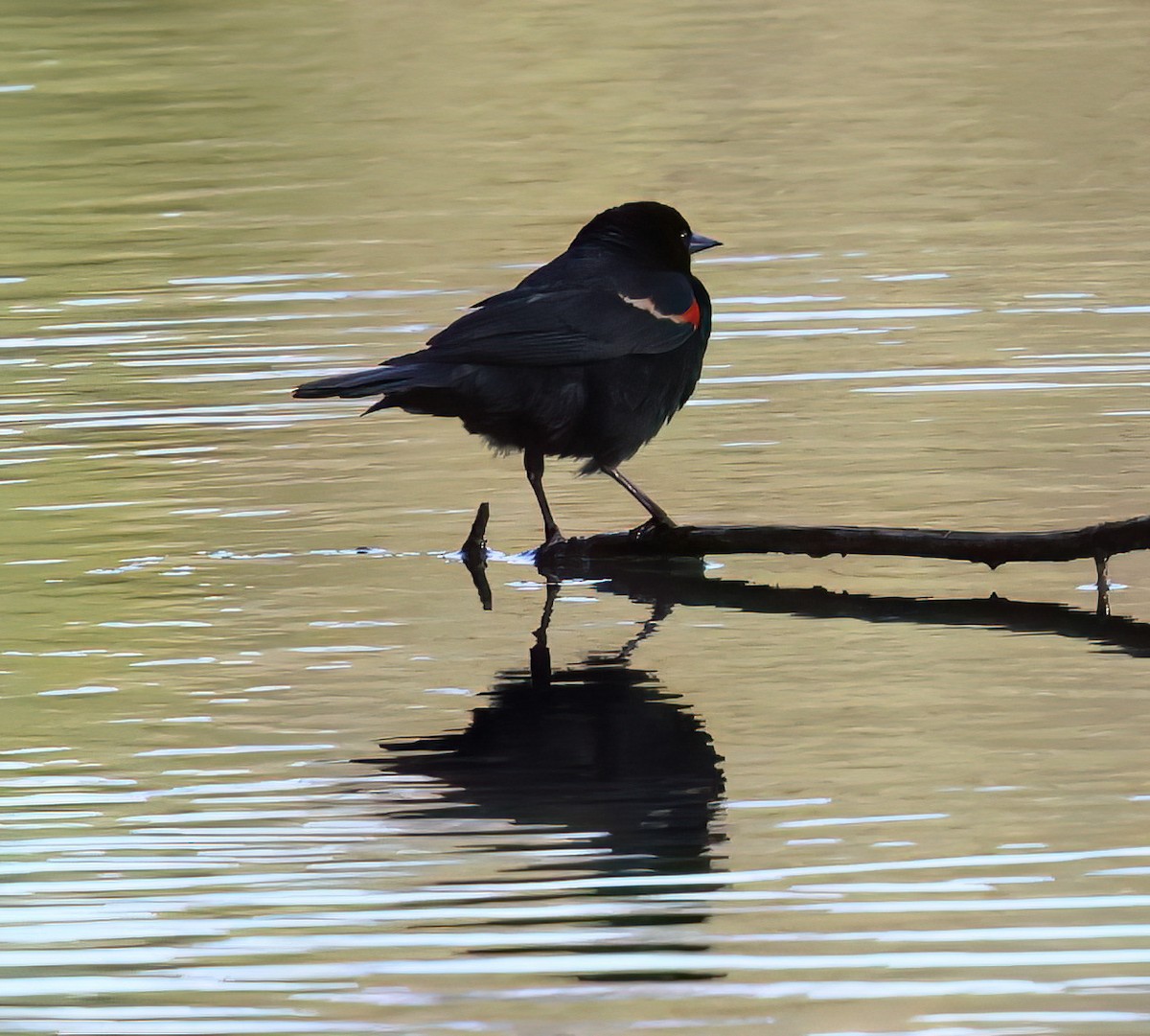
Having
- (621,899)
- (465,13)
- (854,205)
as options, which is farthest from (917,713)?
(465,13)

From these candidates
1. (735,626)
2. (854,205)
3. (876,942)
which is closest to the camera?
(876,942)

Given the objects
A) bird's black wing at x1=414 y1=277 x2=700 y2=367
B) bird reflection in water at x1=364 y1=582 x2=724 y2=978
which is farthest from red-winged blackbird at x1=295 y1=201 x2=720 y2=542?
bird reflection in water at x1=364 y1=582 x2=724 y2=978

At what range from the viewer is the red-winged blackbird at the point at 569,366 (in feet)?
25.4

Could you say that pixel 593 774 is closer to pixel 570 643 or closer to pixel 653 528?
pixel 570 643

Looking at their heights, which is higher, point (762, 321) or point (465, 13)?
point (465, 13)

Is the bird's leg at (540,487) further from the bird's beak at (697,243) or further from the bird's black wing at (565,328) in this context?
the bird's beak at (697,243)

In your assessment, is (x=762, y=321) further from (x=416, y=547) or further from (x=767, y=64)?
(x=767, y=64)

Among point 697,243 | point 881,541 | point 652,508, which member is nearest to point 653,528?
point 652,508

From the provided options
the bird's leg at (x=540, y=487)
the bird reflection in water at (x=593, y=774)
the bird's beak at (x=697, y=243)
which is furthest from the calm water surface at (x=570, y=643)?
the bird's beak at (x=697, y=243)

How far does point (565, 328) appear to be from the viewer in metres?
7.93

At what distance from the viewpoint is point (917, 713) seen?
630 centimetres

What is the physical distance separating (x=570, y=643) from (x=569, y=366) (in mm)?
1157

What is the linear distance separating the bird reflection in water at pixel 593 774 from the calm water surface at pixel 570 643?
0.06 feet

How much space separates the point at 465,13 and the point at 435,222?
12923 millimetres
